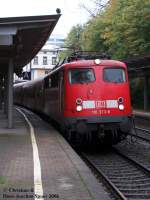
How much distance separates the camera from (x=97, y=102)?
1789cm

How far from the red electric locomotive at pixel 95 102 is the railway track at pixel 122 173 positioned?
2.34 feet

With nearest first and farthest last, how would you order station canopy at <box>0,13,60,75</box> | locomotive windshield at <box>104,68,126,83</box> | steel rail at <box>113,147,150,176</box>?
steel rail at <box>113,147,150,176</box>, station canopy at <box>0,13,60,75</box>, locomotive windshield at <box>104,68,126,83</box>

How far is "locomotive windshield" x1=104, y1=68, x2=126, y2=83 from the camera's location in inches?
727

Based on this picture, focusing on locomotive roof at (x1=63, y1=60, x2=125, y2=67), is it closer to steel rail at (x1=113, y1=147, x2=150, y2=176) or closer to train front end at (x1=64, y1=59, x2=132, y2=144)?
train front end at (x1=64, y1=59, x2=132, y2=144)

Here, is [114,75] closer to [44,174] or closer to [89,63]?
[89,63]

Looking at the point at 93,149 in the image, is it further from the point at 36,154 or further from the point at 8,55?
the point at 8,55

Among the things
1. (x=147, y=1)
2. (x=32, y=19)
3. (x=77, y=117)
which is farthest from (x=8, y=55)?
(x=147, y=1)

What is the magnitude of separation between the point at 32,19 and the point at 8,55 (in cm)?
709

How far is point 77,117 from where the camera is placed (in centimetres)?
1770

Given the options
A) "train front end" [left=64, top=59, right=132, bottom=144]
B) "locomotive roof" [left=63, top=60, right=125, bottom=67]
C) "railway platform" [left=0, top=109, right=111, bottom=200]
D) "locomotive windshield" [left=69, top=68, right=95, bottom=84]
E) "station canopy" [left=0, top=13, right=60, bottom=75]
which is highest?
"station canopy" [left=0, top=13, right=60, bottom=75]

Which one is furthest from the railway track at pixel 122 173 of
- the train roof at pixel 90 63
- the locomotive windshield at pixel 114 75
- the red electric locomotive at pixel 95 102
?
the train roof at pixel 90 63

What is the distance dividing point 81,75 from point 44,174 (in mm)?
7155

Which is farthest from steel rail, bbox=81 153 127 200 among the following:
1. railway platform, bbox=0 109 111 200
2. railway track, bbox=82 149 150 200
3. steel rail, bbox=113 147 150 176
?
steel rail, bbox=113 147 150 176

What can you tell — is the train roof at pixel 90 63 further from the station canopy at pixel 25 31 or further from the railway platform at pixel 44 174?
the railway platform at pixel 44 174
